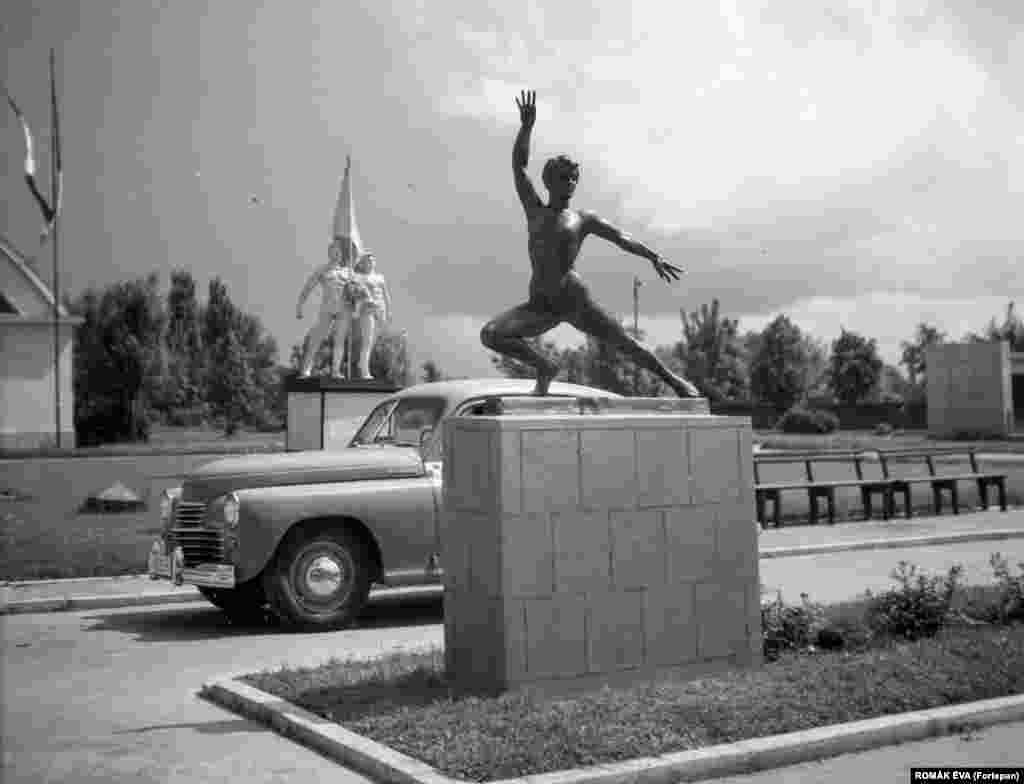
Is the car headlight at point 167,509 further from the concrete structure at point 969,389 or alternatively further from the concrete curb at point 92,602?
the concrete structure at point 969,389

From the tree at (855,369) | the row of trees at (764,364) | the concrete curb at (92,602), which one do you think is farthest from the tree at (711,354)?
the concrete curb at (92,602)

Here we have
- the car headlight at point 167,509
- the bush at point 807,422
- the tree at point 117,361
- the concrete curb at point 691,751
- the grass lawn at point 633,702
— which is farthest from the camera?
the tree at point 117,361

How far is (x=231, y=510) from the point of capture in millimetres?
9492

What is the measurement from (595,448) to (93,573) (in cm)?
809

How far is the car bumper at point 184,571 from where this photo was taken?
9414 millimetres

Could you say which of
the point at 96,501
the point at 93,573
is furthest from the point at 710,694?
the point at 96,501

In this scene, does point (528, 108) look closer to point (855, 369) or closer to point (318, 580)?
point (318, 580)

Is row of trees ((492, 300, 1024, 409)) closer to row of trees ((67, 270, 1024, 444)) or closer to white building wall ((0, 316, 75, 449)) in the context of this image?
row of trees ((67, 270, 1024, 444))

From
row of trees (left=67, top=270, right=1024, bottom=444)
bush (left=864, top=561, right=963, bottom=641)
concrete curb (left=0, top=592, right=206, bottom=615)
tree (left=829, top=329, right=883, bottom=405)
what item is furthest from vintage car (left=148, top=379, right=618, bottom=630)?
tree (left=829, top=329, right=883, bottom=405)

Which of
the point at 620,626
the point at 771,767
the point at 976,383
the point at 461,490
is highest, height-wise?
the point at 976,383

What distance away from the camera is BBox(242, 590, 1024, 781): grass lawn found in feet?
17.7

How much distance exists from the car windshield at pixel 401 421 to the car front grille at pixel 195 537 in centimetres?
168

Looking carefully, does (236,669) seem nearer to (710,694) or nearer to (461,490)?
(461,490)

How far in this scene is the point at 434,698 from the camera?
21.0ft
